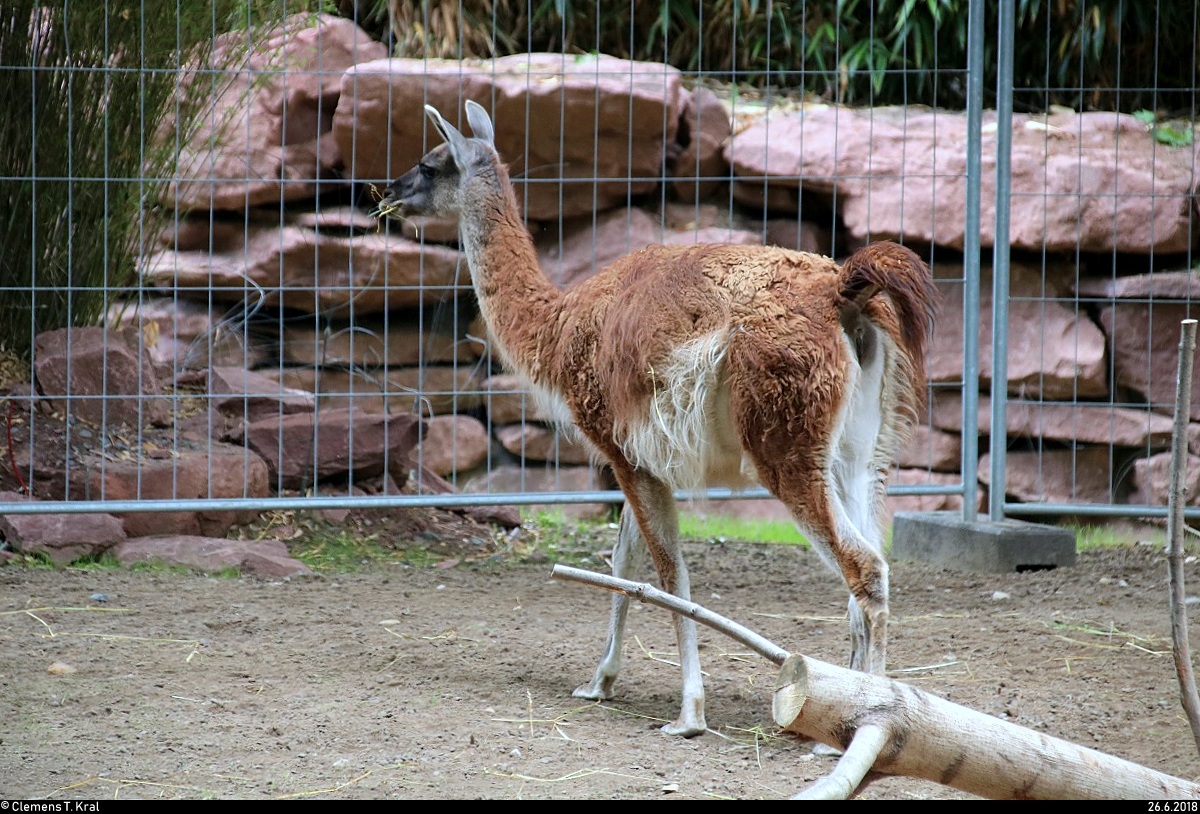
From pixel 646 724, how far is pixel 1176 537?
2.14m

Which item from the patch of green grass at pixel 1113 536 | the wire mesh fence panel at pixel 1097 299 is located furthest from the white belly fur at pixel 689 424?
the wire mesh fence panel at pixel 1097 299

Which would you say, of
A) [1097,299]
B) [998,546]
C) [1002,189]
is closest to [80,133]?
[1002,189]

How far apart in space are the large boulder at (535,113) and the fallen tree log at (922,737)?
584 cm

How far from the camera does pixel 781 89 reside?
9258mm

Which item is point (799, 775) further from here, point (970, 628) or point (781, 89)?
point (781, 89)

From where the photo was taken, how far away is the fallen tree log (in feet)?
6.50

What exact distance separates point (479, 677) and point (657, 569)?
0.80 meters

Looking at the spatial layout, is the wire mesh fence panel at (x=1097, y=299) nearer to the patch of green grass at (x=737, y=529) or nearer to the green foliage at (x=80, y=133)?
the patch of green grass at (x=737, y=529)

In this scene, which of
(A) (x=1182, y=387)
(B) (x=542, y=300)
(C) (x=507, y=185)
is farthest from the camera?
(C) (x=507, y=185)

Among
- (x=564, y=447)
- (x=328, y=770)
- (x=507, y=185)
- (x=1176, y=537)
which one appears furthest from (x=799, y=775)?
(x=564, y=447)

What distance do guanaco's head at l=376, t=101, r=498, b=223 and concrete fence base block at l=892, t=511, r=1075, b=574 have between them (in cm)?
311

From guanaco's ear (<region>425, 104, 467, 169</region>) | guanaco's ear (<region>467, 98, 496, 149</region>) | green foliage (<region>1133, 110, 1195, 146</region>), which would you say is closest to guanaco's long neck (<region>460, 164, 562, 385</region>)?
guanaco's ear (<region>425, 104, 467, 169</region>)

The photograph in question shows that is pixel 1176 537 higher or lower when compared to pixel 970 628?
higher
